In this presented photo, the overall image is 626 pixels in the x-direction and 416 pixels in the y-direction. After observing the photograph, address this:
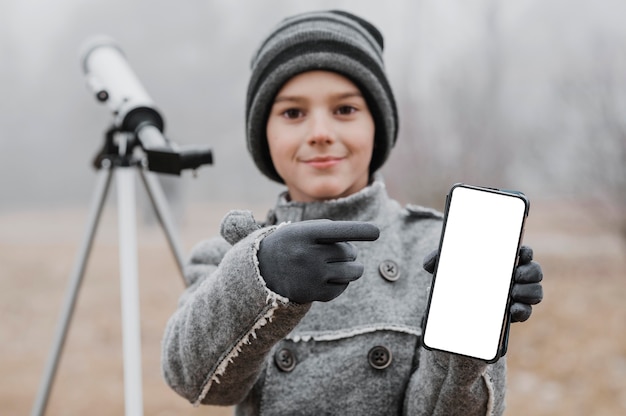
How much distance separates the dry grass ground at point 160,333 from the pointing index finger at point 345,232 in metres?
2.68

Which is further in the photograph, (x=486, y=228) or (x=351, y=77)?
(x=351, y=77)

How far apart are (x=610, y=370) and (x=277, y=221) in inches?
113

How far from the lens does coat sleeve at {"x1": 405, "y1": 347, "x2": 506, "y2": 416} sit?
1102 millimetres

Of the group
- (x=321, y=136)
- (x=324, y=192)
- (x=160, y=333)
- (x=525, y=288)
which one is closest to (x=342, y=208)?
(x=324, y=192)

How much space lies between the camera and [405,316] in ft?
4.38

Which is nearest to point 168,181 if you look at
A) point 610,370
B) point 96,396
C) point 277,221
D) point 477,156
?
point 477,156

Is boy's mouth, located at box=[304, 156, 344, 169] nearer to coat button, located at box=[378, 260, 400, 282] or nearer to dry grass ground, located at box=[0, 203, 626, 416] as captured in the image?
coat button, located at box=[378, 260, 400, 282]

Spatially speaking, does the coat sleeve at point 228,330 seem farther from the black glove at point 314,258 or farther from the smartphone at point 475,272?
the smartphone at point 475,272

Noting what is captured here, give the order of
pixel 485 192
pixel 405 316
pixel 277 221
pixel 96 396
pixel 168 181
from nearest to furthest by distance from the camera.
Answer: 1. pixel 485 192
2. pixel 405 316
3. pixel 277 221
4. pixel 96 396
5. pixel 168 181

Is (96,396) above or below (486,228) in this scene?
below

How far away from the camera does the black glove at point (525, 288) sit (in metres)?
1.00

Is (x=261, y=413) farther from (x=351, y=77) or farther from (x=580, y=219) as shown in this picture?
(x=580, y=219)

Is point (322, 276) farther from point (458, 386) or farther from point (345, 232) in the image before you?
point (458, 386)

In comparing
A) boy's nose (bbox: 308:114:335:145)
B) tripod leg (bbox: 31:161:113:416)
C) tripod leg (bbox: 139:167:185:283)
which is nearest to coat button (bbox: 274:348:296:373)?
boy's nose (bbox: 308:114:335:145)
